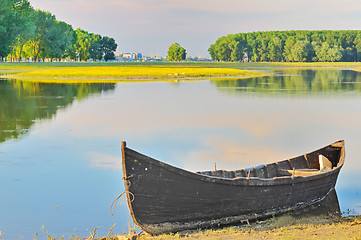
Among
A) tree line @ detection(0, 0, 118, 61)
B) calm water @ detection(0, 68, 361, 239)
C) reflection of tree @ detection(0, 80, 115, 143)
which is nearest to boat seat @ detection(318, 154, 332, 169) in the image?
calm water @ detection(0, 68, 361, 239)

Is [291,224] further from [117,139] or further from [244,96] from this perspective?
[244,96]

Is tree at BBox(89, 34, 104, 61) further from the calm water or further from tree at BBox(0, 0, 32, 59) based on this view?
the calm water

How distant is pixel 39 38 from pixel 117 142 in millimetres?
107486

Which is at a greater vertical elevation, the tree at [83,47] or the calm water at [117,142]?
the tree at [83,47]

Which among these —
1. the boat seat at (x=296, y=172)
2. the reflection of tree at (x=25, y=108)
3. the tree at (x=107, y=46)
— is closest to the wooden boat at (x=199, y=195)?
the boat seat at (x=296, y=172)

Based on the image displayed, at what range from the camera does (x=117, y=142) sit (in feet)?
67.1

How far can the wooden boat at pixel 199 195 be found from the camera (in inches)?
366

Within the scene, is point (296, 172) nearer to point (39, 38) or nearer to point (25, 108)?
point (25, 108)

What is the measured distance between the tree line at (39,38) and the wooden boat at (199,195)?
7246 cm

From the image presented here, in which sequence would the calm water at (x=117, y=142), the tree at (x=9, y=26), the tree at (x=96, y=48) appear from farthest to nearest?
the tree at (x=96, y=48) < the tree at (x=9, y=26) < the calm water at (x=117, y=142)

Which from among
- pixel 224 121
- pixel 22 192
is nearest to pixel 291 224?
pixel 22 192

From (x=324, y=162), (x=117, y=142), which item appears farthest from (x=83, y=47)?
(x=324, y=162)

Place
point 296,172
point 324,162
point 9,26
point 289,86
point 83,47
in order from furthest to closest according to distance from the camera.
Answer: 1. point 83,47
2. point 9,26
3. point 289,86
4. point 324,162
5. point 296,172

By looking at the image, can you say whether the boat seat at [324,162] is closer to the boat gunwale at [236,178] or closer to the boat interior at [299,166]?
the boat interior at [299,166]
